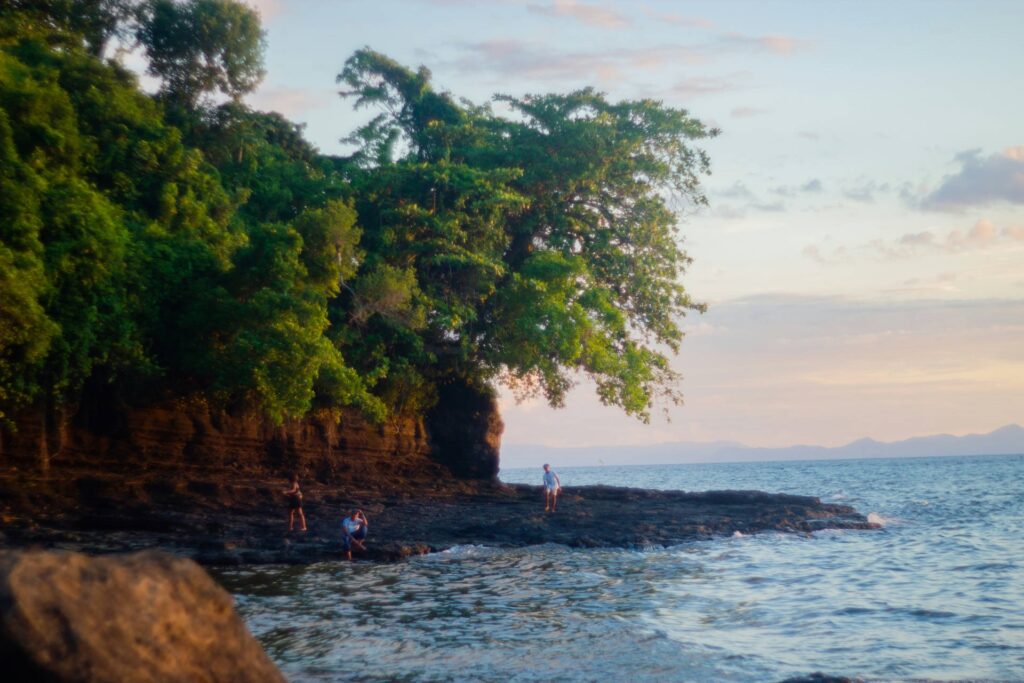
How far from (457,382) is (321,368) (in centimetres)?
1011

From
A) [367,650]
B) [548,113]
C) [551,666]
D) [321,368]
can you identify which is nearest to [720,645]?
[551,666]

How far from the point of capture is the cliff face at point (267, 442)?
21.6 metres

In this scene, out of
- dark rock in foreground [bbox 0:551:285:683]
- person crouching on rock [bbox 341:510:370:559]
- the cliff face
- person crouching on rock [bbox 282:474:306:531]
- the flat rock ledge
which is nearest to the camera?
dark rock in foreground [bbox 0:551:285:683]

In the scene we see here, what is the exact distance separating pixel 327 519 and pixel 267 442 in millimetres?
4964

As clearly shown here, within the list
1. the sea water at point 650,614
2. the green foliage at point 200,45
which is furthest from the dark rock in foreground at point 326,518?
the green foliage at point 200,45

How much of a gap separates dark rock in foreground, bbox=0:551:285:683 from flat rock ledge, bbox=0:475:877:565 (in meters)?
12.7

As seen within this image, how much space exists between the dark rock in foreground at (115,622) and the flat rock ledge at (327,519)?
41.7 ft

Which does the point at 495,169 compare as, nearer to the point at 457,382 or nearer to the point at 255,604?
the point at 457,382

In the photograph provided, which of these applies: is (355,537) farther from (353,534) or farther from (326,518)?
(326,518)

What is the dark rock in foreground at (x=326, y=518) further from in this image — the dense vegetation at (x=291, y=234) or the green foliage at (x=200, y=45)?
the green foliage at (x=200, y=45)

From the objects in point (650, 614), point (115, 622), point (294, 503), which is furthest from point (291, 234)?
point (115, 622)

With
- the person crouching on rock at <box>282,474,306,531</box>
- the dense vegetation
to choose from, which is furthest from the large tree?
the person crouching on rock at <box>282,474,306,531</box>

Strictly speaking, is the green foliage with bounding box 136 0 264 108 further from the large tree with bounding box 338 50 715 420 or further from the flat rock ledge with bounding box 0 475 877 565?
the flat rock ledge with bounding box 0 475 877 565

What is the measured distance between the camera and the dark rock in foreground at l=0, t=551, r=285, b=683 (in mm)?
4258
